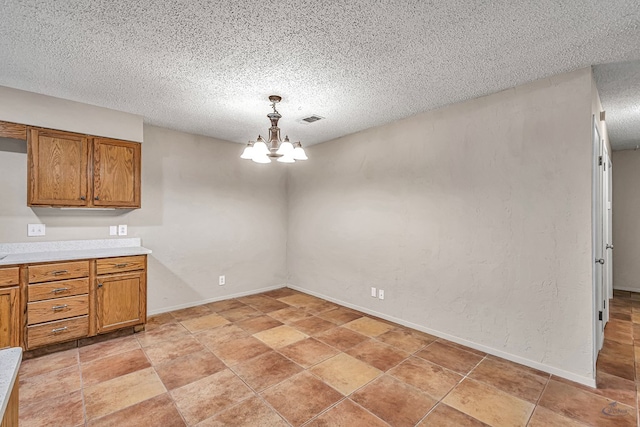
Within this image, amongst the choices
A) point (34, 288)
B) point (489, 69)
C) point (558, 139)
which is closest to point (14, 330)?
point (34, 288)

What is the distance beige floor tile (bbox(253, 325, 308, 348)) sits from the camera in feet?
10.3

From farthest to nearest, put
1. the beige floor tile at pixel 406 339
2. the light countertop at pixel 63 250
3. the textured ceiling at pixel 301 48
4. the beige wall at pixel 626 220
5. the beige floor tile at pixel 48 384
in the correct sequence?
1. the beige wall at pixel 626 220
2. the beige floor tile at pixel 406 339
3. the light countertop at pixel 63 250
4. the beige floor tile at pixel 48 384
5. the textured ceiling at pixel 301 48

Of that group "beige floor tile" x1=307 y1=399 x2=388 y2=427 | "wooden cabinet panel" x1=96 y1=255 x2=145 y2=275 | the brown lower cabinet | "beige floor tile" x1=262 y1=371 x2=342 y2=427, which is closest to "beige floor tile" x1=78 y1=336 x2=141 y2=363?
the brown lower cabinet

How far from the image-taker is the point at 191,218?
4.30 metres

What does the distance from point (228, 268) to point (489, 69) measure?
13.5 feet

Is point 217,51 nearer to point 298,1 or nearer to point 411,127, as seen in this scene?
point 298,1

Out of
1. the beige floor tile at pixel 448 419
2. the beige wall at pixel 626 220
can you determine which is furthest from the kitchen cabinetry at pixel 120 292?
the beige wall at pixel 626 220

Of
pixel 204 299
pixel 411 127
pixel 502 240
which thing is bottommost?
pixel 204 299

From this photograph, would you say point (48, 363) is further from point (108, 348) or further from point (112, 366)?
point (112, 366)

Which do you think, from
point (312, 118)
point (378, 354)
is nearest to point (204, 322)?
point (378, 354)

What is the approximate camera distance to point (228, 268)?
4691mm

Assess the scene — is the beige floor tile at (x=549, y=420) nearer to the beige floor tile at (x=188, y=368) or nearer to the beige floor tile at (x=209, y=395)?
the beige floor tile at (x=209, y=395)

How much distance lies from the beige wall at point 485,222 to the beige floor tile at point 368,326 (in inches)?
8.2

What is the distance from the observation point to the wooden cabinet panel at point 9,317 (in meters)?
2.57
